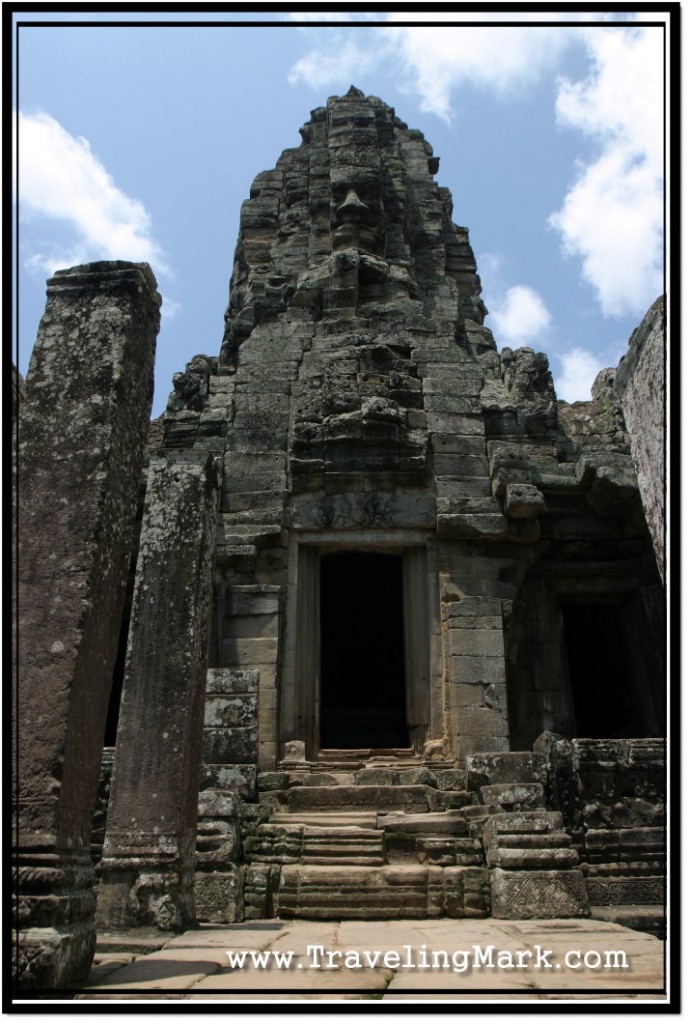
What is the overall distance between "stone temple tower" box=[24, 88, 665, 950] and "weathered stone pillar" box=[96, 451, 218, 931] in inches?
0.8

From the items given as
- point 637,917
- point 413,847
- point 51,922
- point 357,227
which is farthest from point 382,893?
point 357,227

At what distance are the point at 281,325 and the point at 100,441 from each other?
368 inches

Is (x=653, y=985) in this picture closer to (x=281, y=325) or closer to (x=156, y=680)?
(x=156, y=680)

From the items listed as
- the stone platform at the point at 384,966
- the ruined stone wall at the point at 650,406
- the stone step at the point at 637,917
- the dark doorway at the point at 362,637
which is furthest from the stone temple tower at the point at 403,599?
the ruined stone wall at the point at 650,406

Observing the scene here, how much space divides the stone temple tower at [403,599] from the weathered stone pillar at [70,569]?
196 cm

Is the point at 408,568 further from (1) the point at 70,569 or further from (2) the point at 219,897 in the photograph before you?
(1) the point at 70,569

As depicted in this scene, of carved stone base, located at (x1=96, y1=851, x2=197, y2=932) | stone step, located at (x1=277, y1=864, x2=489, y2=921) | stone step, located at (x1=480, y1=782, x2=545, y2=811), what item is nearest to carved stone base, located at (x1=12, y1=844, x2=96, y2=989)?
carved stone base, located at (x1=96, y1=851, x2=197, y2=932)

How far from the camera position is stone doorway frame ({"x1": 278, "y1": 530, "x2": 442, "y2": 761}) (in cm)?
1055

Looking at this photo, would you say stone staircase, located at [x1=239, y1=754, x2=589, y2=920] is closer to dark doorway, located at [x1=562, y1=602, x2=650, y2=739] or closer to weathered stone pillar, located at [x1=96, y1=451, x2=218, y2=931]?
weathered stone pillar, located at [x1=96, y1=451, x2=218, y2=931]

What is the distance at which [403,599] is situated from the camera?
11.7m

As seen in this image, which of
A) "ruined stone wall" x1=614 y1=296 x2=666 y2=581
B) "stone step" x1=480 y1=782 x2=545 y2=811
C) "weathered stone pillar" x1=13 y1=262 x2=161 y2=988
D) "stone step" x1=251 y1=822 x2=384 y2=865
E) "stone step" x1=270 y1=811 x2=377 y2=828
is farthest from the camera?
"stone step" x1=270 y1=811 x2=377 y2=828

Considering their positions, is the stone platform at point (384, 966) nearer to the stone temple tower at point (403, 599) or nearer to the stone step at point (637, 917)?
the stone temple tower at point (403, 599)

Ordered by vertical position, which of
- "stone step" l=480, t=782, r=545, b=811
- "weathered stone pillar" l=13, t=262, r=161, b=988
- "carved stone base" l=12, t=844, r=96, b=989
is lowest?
"stone step" l=480, t=782, r=545, b=811

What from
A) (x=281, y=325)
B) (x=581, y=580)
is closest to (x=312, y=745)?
(x=581, y=580)
